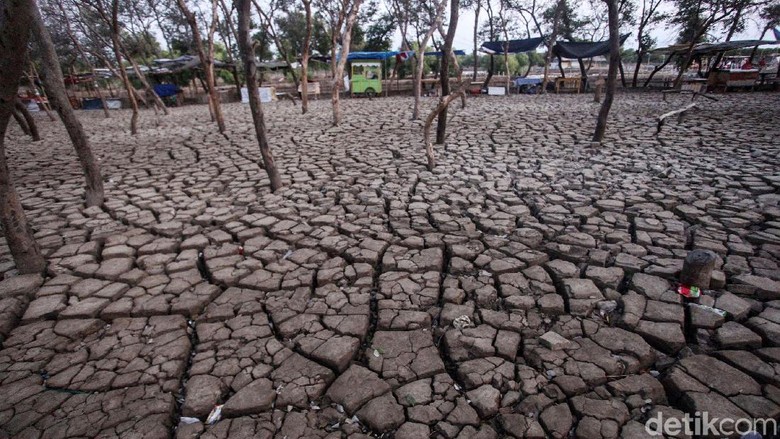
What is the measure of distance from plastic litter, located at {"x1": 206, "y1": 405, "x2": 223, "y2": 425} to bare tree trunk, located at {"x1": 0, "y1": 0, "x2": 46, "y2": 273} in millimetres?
2460

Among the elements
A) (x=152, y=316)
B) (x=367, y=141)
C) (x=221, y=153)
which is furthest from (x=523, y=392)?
(x=221, y=153)

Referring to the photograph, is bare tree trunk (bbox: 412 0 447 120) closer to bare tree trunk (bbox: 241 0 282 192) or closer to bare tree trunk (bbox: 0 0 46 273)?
bare tree trunk (bbox: 241 0 282 192)

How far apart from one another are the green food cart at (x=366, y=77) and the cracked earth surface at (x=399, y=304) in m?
14.7

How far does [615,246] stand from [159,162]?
7.28 m

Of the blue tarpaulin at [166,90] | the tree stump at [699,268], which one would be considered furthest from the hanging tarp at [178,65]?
the tree stump at [699,268]

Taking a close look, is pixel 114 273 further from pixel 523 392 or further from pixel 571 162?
pixel 571 162

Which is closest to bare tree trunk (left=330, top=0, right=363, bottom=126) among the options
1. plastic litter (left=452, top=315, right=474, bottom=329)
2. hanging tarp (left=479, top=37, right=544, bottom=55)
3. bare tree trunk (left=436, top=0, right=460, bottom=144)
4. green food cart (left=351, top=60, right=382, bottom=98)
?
bare tree trunk (left=436, top=0, right=460, bottom=144)

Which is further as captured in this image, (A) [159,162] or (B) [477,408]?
(A) [159,162]

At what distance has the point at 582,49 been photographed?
711 inches

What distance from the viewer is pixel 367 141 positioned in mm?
8117

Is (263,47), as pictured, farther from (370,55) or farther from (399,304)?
(399,304)

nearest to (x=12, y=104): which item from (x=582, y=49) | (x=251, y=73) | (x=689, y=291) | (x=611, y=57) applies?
(x=251, y=73)

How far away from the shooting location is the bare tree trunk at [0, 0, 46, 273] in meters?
2.35

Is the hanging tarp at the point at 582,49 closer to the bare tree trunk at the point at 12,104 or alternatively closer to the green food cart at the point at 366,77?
the green food cart at the point at 366,77
